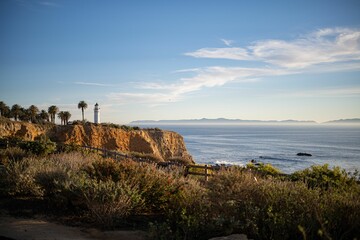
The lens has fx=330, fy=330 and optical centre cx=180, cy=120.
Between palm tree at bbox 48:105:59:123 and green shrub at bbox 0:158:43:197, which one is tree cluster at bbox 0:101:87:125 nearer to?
palm tree at bbox 48:105:59:123

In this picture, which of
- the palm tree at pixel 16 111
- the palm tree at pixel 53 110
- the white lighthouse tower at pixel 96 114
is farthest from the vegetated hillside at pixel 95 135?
the palm tree at pixel 16 111

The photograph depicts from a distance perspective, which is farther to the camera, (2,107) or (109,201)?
(2,107)

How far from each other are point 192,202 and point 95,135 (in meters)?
38.8

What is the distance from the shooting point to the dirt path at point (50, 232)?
5645 mm

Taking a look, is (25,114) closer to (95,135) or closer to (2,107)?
(2,107)

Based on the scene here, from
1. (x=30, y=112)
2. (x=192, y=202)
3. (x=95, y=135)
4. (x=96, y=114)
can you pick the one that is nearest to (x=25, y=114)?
(x=30, y=112)

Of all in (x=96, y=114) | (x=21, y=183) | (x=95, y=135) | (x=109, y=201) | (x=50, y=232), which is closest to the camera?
(x=50, y=232)

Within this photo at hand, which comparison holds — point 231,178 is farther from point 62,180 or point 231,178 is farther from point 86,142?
point 86,142

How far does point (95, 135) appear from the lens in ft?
143

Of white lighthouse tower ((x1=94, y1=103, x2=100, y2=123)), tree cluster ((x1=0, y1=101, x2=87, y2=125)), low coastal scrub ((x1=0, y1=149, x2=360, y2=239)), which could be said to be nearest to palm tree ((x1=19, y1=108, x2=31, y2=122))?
tree cluster ((x1=0, y1=101, x2=87, y2=125))

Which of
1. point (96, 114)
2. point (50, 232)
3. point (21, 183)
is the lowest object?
point (50, 232)

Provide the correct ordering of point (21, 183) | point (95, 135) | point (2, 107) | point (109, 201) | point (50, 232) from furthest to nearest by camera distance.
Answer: point (2, 107) → point (95, 135) → point (21, 183) → point (109, 201) → point (50, 232)

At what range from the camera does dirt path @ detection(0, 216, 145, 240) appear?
564 cm

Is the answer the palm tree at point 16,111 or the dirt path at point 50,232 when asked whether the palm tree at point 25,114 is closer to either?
the palm tree at point 16,111
